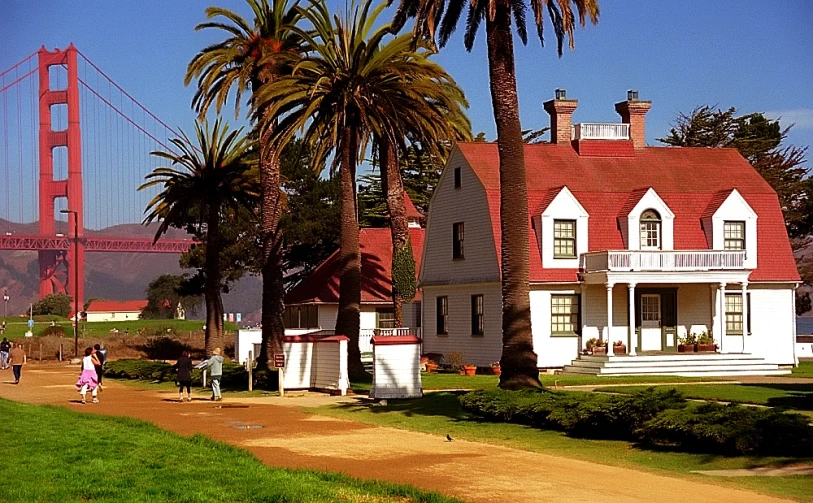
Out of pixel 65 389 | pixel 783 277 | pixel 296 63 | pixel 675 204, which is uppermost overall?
pixel 296 63

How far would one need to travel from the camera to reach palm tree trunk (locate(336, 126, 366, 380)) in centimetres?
4150

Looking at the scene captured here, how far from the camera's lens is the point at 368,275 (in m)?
63.1

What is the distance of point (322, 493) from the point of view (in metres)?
14.9

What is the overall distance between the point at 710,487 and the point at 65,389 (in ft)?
102

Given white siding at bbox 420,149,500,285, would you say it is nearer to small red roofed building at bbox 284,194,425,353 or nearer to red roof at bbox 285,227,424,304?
small red roofed building at bbox 284,194,425,353

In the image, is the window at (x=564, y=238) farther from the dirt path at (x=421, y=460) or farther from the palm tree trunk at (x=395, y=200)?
the dirt path at (x=421, y=460)

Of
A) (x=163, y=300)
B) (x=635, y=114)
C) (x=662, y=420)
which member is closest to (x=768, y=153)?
(x=635, y=114)

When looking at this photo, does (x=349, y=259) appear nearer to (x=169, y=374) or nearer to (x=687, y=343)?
(x=169, y=374)

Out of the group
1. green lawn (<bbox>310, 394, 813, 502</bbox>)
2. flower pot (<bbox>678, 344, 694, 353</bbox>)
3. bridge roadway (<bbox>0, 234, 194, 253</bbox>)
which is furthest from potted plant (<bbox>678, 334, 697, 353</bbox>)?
bridge roadway (<bbox>0, 234, 194, 253</bbox>)

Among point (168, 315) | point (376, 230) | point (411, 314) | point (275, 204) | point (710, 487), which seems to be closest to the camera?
point (710, 487)

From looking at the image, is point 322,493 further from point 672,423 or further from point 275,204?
point 275,204

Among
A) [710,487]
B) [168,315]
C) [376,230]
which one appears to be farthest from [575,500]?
[168,315]

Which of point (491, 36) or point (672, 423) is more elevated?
point (491, 36)

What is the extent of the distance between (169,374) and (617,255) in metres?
18.3
